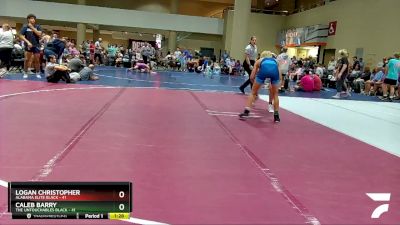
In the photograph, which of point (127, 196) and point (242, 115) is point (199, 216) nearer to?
point (127, 196)

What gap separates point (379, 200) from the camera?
156 inches

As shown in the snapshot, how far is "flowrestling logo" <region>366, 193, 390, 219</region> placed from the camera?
356 centimetres

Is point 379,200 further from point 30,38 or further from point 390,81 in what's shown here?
point 390,81

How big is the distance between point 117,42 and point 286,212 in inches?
1647

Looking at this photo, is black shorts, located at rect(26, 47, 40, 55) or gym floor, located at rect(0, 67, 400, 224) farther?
black shorts, located at rect(26, 47, 40, 55)

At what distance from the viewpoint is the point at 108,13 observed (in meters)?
34.2

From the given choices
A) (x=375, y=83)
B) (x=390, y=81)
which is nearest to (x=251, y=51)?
(x=390, y=81)

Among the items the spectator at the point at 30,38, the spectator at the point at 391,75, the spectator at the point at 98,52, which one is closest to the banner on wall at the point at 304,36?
the spectator at the point at 391,75

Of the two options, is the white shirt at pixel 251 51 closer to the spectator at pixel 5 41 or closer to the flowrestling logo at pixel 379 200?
the spectator at pixel 5 41

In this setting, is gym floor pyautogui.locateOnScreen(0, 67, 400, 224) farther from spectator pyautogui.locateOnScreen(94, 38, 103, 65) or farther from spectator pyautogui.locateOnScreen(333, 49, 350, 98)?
spectator pyautogui.locateOnScreen(94, 38, 103, 65)

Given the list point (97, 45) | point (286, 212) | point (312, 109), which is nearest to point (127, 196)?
point (286, 212)

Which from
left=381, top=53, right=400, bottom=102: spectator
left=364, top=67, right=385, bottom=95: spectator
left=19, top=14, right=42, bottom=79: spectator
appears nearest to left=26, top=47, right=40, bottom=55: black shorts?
left=19, top=14, right=42, bottom=79: spectator
